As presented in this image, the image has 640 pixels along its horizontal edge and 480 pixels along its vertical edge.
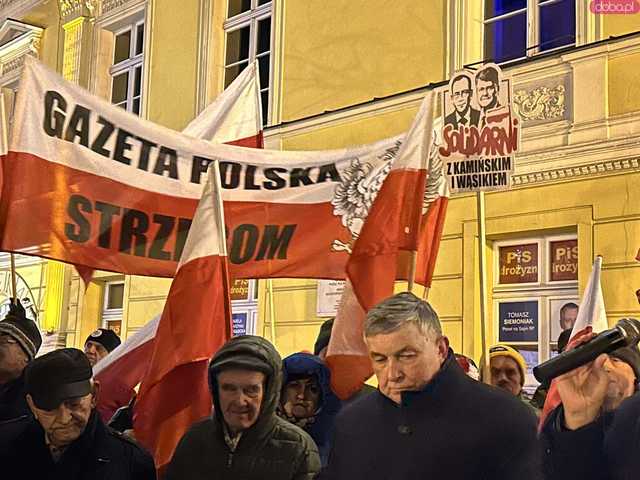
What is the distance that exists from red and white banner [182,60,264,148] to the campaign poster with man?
3.69ft

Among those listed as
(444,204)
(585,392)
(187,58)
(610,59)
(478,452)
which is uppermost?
(187,58)

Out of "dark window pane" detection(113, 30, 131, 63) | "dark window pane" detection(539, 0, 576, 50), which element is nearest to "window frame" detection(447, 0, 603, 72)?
"dark window pane" detection(539, 0, 576, 50)

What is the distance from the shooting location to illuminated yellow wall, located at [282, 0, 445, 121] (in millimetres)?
8453

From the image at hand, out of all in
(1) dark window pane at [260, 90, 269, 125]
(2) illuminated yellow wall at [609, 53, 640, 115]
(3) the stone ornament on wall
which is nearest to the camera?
(2) illuminated yellow wall at [609, 53, 640, 115]

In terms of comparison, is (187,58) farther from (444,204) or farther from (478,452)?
(478,452)

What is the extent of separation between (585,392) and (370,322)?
2.21ft

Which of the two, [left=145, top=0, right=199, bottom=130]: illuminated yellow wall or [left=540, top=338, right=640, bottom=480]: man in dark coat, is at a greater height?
[left=145, top=0, right=199, bottom=130]: illuminated yellow wall

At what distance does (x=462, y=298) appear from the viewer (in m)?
7.91

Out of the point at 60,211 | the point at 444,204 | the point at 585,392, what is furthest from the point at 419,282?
the point at 585,392

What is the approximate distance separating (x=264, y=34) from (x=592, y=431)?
368 inches

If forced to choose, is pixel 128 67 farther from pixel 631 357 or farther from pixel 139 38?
pixel 631 357

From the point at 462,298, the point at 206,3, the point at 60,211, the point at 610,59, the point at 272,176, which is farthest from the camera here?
the point at 206,3

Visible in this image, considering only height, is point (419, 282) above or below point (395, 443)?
above

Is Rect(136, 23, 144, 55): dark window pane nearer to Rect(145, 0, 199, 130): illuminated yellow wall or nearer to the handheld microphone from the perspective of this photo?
Rect(145, 0, 199, 130): illuminated yellow wall
